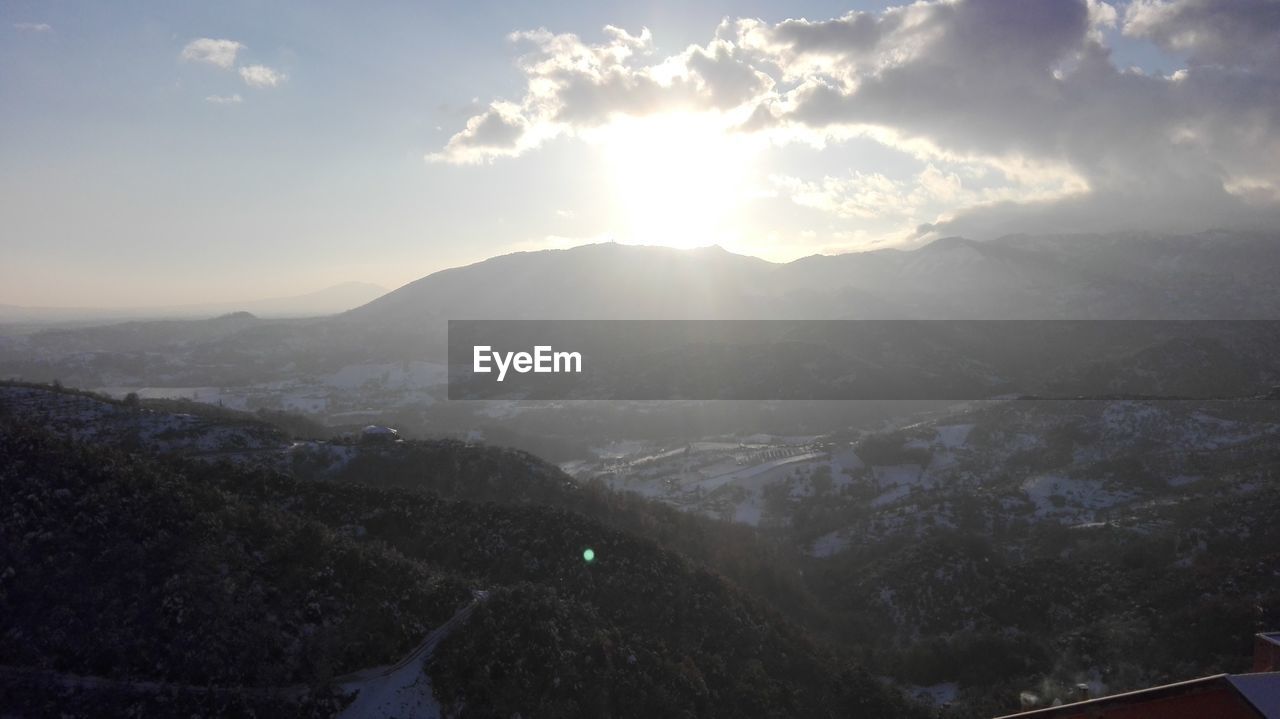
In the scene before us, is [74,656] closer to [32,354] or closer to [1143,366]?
[1143,366]

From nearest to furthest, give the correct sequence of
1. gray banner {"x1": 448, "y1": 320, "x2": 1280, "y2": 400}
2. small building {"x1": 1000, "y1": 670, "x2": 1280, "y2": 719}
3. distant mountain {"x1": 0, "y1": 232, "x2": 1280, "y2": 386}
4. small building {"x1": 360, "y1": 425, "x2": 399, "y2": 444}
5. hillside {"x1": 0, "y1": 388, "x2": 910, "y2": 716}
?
small building {"x1": 1000, "y1": 670, "x2": 1280, "y2": 719} → hillside {"x1": 0, "y1": 388, "x2": 910, "y2": 716} → small building {"x1": 360, "y1": 425, "x2": 399, "y2": 444} → gray banner {"x1": 448, "y1": 320, "x2": 1280, "y2": 400} → distant mountain {"x1": 0, "y1": 232, "x2": 1280, "y2": 386}

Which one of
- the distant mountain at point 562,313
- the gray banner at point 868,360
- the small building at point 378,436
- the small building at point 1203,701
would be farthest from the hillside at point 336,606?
the distant mountain at point 562,313

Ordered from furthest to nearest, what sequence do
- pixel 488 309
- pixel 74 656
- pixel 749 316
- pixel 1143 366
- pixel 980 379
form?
pixel 488 309
pixel 749 316
pixel 980 379
pixel 1143 366
pixel 74 656

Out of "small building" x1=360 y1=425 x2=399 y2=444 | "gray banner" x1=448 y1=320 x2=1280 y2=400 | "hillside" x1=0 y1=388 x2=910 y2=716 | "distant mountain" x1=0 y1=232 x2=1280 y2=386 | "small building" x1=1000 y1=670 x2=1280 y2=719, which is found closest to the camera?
"small building" x1=1000 y1=670 x2=1280 y2=719

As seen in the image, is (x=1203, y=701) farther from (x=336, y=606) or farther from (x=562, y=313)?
(x=562, y=313)

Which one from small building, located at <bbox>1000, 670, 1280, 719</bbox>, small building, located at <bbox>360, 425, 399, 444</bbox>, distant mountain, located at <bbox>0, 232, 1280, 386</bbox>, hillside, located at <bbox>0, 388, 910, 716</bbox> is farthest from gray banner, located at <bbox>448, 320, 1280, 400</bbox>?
small building, located at <bbox>1000, 670, 1280, 719</bbox>

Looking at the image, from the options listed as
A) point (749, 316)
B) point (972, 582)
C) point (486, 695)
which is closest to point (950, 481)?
point (972, 582)

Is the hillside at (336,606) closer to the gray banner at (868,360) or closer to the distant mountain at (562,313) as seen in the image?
the gray banner at (868,360)

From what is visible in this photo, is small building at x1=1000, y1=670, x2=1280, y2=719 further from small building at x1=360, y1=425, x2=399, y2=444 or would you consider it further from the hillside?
small building at x1=360, y1=425, x2=399, y2=444
